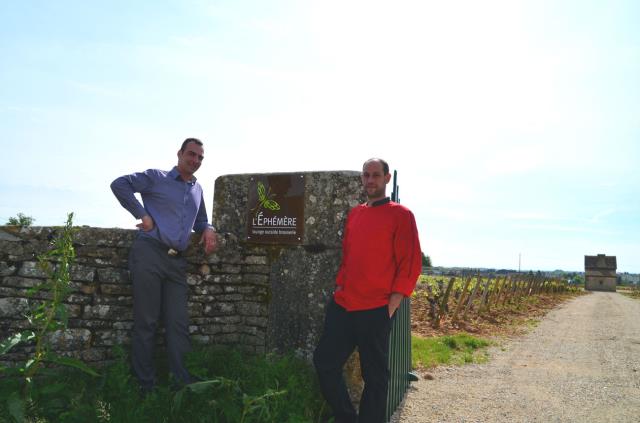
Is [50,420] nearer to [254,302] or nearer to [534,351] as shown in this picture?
[254,302]

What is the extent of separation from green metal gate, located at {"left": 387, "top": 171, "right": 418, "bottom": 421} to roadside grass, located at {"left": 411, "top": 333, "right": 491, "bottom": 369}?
1877 mm

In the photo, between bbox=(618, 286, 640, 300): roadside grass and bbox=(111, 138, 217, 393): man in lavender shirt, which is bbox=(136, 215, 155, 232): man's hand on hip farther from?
bbox=(618, 286, 640, 300): roadside grass

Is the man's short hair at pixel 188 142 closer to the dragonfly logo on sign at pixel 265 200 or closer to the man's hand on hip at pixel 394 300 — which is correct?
the dragonfly logo on sign at pixel 265 200

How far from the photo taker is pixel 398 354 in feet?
16.5

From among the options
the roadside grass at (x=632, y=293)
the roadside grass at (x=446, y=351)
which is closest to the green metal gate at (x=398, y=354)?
the roadside grass at (x=446, y=351)

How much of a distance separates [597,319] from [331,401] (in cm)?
Answer: 1637

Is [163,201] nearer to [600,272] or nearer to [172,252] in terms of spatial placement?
[172,252]

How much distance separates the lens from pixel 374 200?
385 cm

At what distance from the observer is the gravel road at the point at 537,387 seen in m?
5.12

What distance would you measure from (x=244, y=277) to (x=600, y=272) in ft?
195

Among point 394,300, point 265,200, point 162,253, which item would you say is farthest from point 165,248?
point 394,300

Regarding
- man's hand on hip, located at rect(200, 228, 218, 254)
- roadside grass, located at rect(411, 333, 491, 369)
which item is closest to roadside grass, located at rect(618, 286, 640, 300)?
roadside grass, located at rect(411, 333, 491, 369)

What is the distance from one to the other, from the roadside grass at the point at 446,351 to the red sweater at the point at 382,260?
424 cm

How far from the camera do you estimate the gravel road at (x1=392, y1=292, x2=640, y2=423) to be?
5.12m
